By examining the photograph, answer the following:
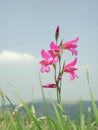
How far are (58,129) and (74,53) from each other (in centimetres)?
68

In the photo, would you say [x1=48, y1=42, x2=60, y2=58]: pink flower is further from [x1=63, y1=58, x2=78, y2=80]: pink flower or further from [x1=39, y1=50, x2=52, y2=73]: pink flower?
[x1=63, y1=58, x2=78, y2=80]: pink flower

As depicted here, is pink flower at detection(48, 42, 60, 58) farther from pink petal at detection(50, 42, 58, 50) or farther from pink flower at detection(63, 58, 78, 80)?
pink flower at detection(63, 58, 78, 80)

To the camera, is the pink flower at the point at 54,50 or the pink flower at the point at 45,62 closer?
the pink flower at the point at 54,50

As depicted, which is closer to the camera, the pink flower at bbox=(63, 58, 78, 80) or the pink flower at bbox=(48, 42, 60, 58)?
the pink flower at bbox=(48, 42, 60, 58)

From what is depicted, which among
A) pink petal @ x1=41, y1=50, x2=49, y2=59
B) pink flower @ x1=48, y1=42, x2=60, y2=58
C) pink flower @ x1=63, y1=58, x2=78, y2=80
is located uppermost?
pink flower @ x1=48, y1=42, x2=60, y2=58

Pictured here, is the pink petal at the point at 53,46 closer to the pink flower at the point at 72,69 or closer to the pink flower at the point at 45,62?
the pink flower at the point at 45,62

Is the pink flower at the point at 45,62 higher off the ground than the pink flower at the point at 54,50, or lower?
lower

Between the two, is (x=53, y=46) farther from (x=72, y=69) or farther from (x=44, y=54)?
(x=72, y=69)

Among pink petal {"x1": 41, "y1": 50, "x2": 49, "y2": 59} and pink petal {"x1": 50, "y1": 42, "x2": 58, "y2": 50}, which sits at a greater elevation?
pink petal {"x1": 50, "y1": 42, "x2": 58, "y2": 50}

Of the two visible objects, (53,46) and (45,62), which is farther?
(45,62)

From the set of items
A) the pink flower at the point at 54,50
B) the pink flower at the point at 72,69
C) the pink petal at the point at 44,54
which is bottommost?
the pink flower at the point at 72,69

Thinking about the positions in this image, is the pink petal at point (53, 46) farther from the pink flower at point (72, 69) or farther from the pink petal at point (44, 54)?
the pink flower at point (72, 69)

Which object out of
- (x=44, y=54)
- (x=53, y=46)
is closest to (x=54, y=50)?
(x=53, y=46)

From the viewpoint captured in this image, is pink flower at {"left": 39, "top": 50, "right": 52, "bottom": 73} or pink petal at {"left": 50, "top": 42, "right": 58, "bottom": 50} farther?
pink flower at {"left": 39, "top": 50, "right": 52, "bottom": 73}
